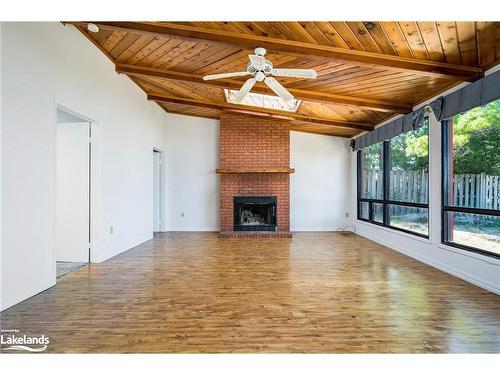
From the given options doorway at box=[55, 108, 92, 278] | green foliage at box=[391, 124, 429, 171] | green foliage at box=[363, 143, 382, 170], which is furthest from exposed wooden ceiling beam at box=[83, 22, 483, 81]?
green foliage at box=[363, 143, 382, 170]

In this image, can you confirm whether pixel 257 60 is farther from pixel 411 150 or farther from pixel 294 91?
pixel 411 150

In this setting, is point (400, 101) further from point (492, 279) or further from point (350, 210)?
point (350, 210)

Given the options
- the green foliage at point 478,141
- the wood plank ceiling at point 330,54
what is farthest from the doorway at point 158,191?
the green foliage at point 478,141

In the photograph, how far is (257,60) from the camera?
2814 mm

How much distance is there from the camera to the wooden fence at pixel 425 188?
3199 mm

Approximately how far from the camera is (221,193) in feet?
22.6

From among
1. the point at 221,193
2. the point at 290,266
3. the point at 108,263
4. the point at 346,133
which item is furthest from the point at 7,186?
the point at 346,133

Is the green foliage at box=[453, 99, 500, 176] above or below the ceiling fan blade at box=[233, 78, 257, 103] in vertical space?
below

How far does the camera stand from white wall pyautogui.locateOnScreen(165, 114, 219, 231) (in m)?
7.26

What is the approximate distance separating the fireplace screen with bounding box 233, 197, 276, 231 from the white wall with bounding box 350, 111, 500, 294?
2467mm

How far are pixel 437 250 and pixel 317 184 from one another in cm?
362

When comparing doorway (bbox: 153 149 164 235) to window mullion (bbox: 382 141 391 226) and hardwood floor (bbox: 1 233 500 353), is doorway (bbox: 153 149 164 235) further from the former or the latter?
window mullion (bbox: 382 141 391 226)

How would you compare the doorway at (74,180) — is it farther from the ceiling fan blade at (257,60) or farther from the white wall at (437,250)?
the white wall at (437,250)

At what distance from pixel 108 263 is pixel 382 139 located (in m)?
5.12
